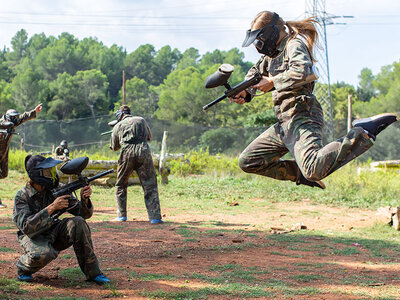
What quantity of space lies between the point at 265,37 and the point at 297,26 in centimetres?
40

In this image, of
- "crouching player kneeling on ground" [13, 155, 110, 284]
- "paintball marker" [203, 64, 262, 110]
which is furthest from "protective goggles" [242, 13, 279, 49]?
"crouching player kneeling on ground" [13, 155, 110, 284]

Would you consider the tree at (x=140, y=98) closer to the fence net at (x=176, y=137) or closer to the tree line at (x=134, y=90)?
the tree line at (x=134, y=90)

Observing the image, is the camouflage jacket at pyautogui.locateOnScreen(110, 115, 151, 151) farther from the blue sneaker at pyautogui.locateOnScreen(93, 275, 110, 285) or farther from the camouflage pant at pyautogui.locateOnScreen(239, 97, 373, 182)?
the blue sneaker at pyautogui.locateOnScreen(93, 275, 110, 285)

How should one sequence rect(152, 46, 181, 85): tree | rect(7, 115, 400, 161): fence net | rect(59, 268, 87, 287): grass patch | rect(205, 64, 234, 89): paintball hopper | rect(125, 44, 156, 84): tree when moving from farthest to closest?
rect(152, 46, 181, 85): tree
rect(125, 44, 156, 84): tree
rect(7, 115, 400, 161): fence net
rect(205, 64, 234, 89): paintball hopper
rect(59, 268, 87, 287): grass patch

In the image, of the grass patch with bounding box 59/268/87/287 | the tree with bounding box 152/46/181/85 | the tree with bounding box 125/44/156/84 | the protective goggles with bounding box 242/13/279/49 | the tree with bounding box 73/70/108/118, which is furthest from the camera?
the tree with bounding box 152/46/181/85

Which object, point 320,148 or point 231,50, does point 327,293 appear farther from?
point 231,50

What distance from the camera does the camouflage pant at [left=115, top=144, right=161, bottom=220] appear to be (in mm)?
9023

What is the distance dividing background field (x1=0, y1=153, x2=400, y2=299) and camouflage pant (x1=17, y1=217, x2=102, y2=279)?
0.17m

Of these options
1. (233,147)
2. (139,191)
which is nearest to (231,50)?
(233,147)

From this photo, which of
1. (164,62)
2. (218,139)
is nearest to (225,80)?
(218,139)

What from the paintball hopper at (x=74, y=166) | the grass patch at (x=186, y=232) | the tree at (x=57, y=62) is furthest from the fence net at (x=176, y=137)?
the tree at (x=57, y=62)

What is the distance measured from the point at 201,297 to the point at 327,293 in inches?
46.2

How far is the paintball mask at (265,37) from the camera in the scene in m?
5.21

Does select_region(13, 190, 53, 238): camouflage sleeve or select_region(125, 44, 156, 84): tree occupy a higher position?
select_region(125, 44, 156, 84): tree
